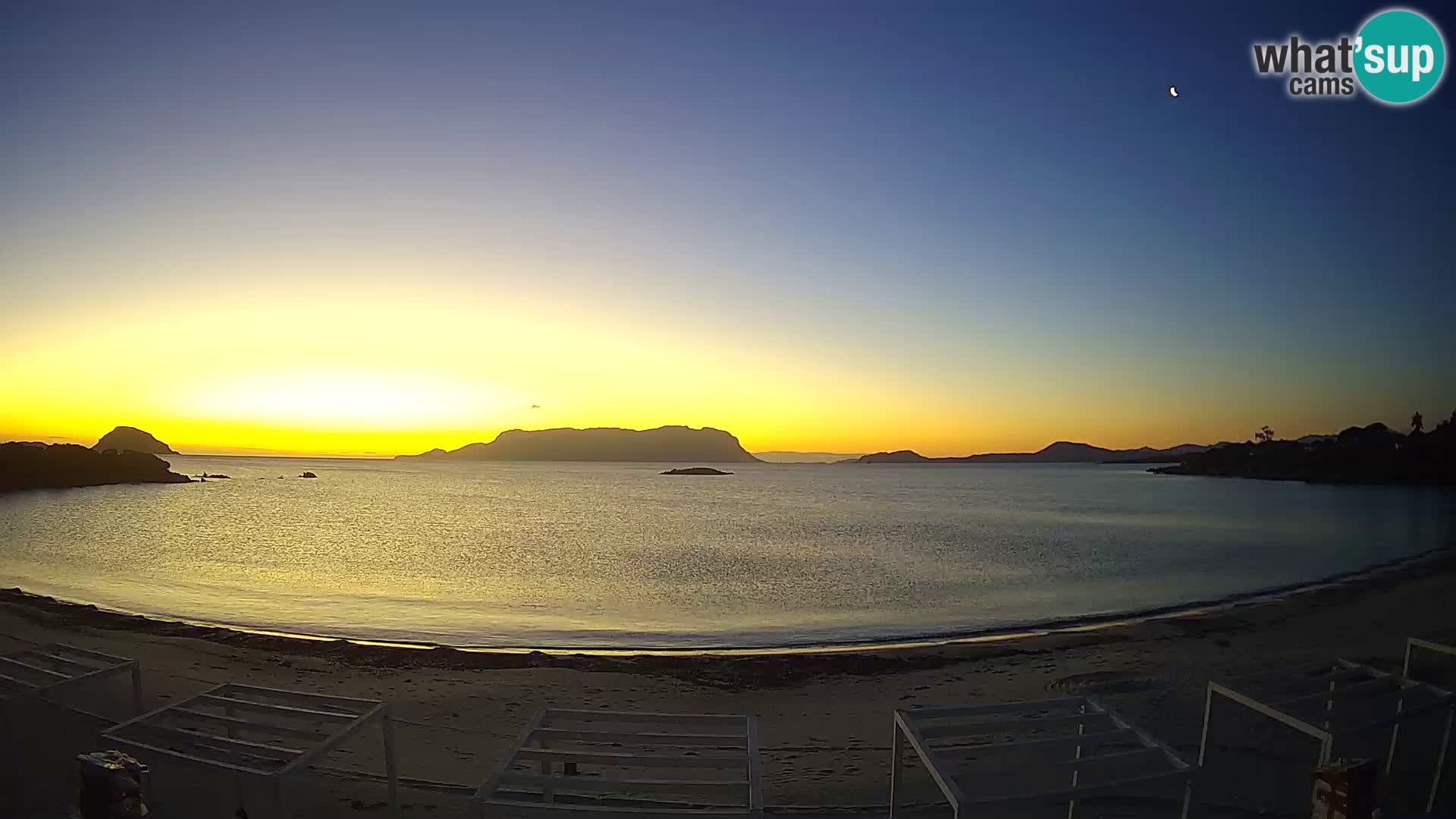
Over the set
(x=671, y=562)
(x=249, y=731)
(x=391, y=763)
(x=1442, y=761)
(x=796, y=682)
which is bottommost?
(x=671, y=562)

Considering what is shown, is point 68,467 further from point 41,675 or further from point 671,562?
point 41,675

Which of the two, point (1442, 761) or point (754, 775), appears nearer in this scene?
point (754, 775)

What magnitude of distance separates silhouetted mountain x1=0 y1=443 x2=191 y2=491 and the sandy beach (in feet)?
277

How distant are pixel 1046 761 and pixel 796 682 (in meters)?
6.77

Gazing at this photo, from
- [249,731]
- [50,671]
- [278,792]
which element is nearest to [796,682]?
[249,731]

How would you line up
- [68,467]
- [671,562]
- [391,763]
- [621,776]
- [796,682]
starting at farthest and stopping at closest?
[68,467], [671,562], [796,682], [621,776], [391,763]

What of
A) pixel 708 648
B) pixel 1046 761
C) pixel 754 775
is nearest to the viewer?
pixel 754 775

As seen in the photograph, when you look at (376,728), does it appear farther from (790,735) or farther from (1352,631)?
(1352,631)

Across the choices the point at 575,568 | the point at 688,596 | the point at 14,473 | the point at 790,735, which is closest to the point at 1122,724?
the point at 790,735

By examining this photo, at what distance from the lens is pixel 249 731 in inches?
217

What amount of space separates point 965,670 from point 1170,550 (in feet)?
86.0

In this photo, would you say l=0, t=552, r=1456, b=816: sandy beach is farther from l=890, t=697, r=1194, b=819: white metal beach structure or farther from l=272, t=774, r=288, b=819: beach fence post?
l=272, t=774, r=288, b=819: beach fence post

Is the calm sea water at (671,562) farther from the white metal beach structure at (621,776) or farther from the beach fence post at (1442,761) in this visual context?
the beach fence post at (1442,761)

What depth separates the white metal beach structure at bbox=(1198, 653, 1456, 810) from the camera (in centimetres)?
521
